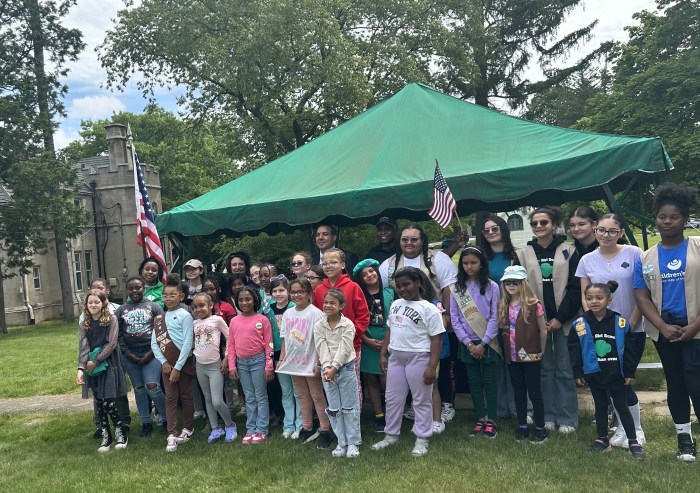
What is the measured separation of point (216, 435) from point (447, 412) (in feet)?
7.50

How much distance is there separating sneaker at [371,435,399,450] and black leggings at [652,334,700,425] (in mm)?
2181

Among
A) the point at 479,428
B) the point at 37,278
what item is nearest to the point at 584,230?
the point at 479,428

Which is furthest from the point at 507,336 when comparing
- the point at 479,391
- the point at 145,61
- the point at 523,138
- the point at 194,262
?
the point at 145,61

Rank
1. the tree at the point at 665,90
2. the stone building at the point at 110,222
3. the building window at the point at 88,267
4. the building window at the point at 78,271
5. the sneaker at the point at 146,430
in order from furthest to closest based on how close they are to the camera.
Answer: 1. the building window at the point at 88,267
2. the stone building at the point at 110,222
3. the building window at the point at 78,271
4. the tree at the point at 665,90
5. the sneaker at the point at 146,430

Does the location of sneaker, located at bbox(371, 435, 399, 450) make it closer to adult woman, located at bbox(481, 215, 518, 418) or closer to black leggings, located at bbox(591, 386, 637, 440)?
adult woman, located at bbox(481, 215, 518, 418)

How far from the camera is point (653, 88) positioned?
16.6m

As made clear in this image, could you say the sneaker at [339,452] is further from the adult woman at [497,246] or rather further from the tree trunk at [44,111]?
the tree trunk at [44,111]

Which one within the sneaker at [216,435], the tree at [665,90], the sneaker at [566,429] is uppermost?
the tree at [665,90]

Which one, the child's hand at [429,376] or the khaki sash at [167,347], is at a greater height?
the khaki sash at [167,347]

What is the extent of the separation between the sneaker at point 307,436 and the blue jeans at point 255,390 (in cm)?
39

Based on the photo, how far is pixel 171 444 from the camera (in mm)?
5207

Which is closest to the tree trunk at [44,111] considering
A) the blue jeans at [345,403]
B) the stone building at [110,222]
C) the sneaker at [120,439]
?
the stone building at [110,222]

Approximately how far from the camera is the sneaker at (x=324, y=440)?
490 centimetres

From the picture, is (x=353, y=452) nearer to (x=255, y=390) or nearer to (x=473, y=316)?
(x=255, y=390)
